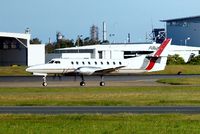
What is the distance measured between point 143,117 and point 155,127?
3.94 m

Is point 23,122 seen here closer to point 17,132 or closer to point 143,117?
point 17,132

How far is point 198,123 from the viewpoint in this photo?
808 inches

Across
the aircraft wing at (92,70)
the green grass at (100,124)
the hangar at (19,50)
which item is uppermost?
the hangar at (19,50)

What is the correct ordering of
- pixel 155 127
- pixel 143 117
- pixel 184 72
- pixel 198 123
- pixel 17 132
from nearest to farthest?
pixel 17 132 < pixel 155 127 < pixel 198 123 < pixel 143 117 < pixel 184 72

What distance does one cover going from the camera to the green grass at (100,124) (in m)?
18.1

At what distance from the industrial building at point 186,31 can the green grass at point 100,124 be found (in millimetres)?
150951

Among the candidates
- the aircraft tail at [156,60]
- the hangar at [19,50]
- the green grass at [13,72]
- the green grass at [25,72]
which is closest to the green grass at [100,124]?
the aircraft tail at [156,60]

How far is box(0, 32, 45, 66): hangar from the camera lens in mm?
91188

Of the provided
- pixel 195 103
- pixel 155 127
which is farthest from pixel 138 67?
pixel 155 127

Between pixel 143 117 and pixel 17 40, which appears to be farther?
pixel 17 40

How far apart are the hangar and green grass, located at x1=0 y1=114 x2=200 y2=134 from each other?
67.3 metres

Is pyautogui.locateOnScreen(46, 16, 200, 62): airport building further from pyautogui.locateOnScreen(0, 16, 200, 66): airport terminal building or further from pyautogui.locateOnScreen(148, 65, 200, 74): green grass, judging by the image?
pyautogui.locateOnScreen(148, 65, 200, 74): green grass

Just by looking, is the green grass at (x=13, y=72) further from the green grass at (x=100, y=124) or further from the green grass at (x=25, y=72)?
the green grass at (x=100, y=124)

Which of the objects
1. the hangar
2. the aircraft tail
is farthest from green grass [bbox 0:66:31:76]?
the aircraft tail
